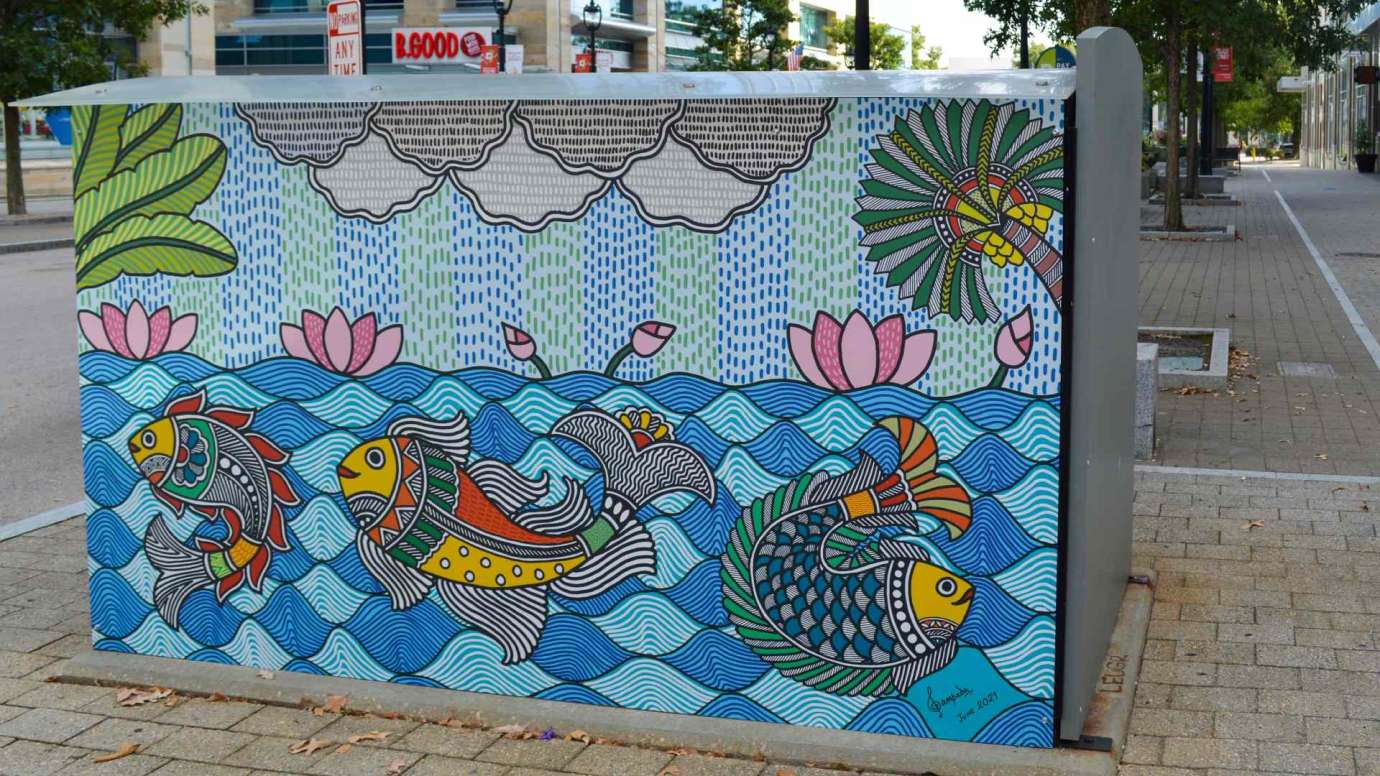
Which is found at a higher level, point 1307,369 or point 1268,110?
point 1268,110

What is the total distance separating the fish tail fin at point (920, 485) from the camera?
14.6 feet

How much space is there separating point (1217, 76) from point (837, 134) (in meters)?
43.4

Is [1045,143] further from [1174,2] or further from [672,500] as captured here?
[1174,2]

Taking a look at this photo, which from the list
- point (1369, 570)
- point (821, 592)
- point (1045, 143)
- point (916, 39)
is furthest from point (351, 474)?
point (916, 39)

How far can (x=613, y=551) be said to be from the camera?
15.7ft

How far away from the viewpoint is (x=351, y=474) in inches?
197

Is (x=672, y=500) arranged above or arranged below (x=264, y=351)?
below

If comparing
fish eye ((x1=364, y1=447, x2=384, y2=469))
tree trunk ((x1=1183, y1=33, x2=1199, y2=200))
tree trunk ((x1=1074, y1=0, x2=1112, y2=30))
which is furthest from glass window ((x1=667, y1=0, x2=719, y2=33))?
fish eye ((x1=364, y1=447, x2=384, y2=469))

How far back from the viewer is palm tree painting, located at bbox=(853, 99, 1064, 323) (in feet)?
13.8

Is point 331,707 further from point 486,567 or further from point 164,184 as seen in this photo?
point 164,184

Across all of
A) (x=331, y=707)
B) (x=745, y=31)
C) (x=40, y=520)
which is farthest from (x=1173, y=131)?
(x=745, y=31)

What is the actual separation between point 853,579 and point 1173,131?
82.0 feet

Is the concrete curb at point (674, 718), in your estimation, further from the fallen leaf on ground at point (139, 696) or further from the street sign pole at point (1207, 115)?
the street sign pole at point (1207, 115)

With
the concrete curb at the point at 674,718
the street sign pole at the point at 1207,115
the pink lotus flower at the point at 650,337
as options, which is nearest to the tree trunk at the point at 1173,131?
the street sign pole at the point at 1207,115
